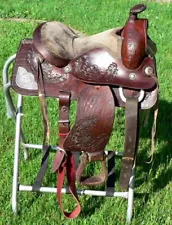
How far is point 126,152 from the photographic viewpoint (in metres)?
2.49

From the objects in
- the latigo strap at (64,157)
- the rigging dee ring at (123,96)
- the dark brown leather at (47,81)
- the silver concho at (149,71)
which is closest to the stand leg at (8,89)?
the dark brown leather at (47,81)

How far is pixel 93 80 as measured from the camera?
7.89 ft

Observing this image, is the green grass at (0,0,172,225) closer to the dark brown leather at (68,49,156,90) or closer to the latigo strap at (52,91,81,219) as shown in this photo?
the latigo strap at (52,91,81,219)

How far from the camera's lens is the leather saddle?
Result: 7.80ft

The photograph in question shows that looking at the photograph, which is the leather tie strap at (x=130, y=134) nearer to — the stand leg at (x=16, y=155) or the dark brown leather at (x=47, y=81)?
the dark brown leather at (x=47, y=81)

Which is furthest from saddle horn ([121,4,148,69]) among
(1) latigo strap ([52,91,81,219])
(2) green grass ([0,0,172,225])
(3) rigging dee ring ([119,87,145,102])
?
(2) green grass ([0,0,172,225])

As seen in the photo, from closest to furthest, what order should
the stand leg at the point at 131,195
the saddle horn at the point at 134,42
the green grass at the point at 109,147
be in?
the saddle horn at the point at 134,42, the stand leg at the point at 131,195, the green grass at the point at 109,147

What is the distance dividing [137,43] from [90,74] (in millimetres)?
271

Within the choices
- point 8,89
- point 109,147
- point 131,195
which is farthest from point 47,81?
point 109,147

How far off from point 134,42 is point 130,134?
1.47ft

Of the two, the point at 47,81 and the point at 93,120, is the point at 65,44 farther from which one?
the point at 93,120

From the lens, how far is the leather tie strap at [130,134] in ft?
7.95

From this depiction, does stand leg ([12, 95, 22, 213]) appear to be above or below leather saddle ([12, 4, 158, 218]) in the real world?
below

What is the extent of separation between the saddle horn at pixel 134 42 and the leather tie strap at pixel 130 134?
0.19 meters
